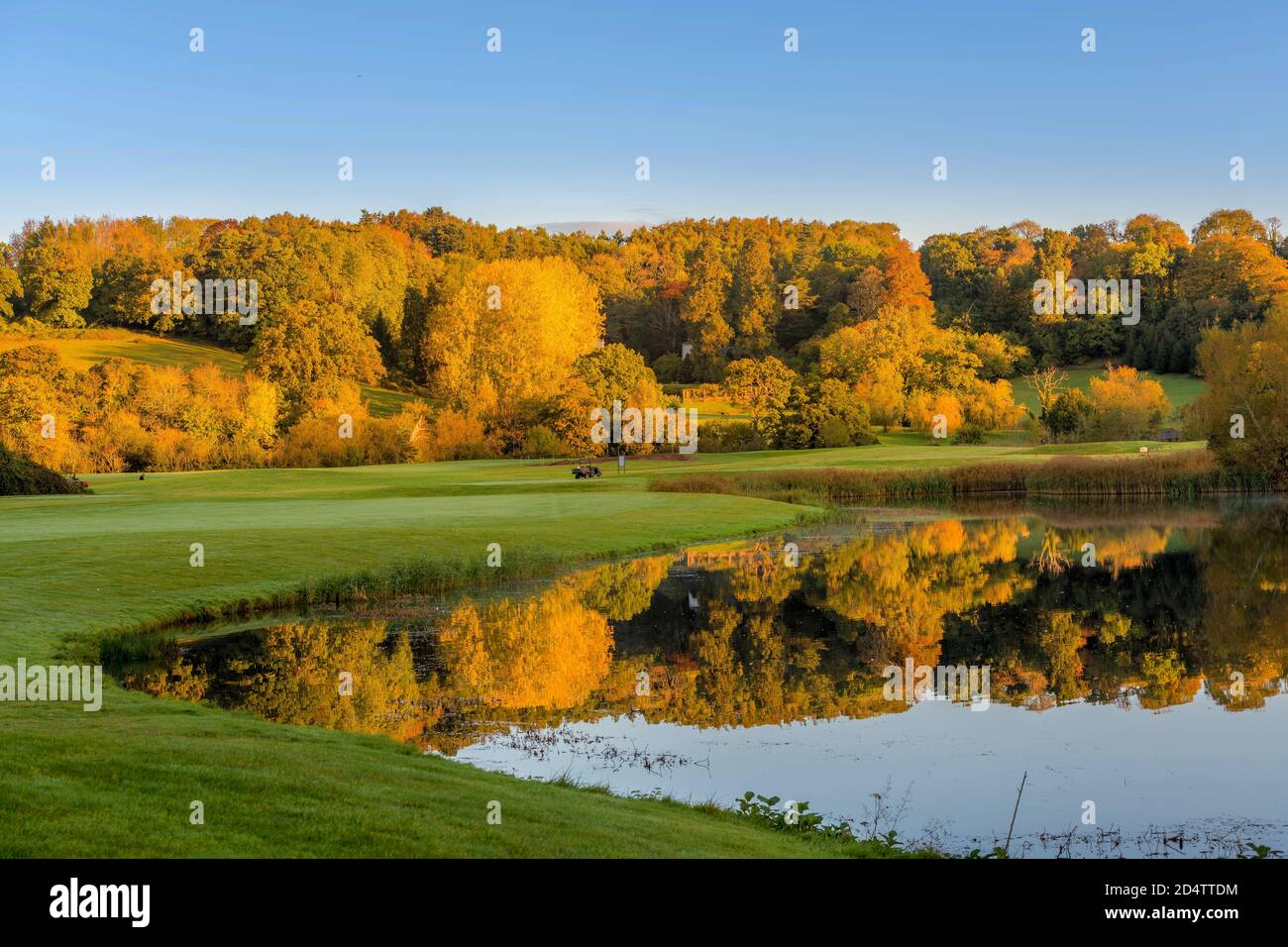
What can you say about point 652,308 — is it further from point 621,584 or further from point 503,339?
A: point 621,584

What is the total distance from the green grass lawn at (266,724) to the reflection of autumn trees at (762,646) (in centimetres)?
233

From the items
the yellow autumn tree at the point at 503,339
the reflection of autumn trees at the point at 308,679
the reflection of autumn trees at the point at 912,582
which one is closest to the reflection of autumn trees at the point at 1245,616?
the reflection of autumn trees at the point at 912,582

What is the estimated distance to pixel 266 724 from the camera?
539 inches

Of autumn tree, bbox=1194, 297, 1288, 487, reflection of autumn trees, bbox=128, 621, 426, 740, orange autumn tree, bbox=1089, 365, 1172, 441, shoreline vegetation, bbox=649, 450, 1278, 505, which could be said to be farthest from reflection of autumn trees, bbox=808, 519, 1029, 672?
orange autumn tree, bbox=1089, 365, 1172, 441

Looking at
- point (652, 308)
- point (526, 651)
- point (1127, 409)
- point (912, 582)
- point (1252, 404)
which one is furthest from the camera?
point (652, 308)

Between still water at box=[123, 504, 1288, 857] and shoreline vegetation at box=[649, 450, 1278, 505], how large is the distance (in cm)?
2377

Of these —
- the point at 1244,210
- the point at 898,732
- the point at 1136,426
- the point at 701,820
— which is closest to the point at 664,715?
the point at 898,732

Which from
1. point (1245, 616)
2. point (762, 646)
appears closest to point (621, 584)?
point (762, 646)

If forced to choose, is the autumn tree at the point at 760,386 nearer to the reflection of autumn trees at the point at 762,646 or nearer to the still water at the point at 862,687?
the reflection of autumn trees at the point at 762,646

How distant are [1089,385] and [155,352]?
3116 inches

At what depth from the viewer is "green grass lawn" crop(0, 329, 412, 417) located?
9069cm

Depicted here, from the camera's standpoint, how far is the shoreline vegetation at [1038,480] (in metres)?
54.7
